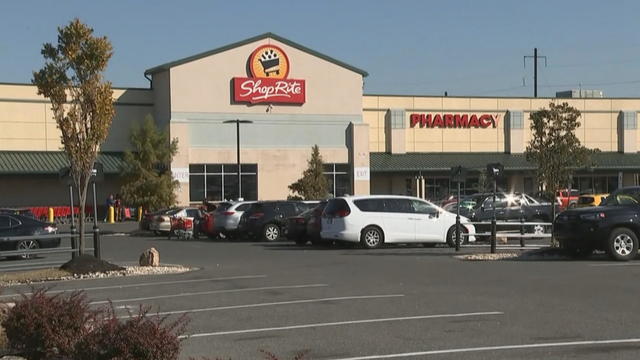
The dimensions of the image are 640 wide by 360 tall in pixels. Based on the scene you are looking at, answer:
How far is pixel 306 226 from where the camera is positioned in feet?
92.3

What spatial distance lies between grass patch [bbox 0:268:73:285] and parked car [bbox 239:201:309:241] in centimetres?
1258

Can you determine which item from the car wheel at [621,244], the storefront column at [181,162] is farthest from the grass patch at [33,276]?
the storefront column at [181,162]

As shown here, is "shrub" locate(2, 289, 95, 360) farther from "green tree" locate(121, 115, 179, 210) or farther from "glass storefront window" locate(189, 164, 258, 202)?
"glass storefront window" locate(189, 164, 258, 202)

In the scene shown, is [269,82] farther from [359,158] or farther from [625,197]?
[625,197]

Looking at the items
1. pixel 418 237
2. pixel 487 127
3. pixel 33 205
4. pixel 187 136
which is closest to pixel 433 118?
pixel 487 127

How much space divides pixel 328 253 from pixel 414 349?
15.4 m

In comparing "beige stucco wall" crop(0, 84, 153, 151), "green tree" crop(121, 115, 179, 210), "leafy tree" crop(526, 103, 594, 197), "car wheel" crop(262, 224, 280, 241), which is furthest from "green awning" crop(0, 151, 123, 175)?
"leafy tree" crop(526, 103, 594, 197)

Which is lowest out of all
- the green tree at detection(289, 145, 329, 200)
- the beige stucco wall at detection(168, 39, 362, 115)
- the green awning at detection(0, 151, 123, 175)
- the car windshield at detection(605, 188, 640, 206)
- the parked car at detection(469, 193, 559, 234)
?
the parked car at detection(469, 193, 559, 234)

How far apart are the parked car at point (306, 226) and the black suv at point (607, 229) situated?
8628mm

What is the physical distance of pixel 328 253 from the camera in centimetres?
2467

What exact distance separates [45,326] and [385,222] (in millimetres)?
18360

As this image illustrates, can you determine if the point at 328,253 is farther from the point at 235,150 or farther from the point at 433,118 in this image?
the point at 433,118

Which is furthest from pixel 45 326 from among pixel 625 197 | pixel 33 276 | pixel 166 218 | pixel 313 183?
pixel 313 183

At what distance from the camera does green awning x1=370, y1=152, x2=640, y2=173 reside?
59750 mm
